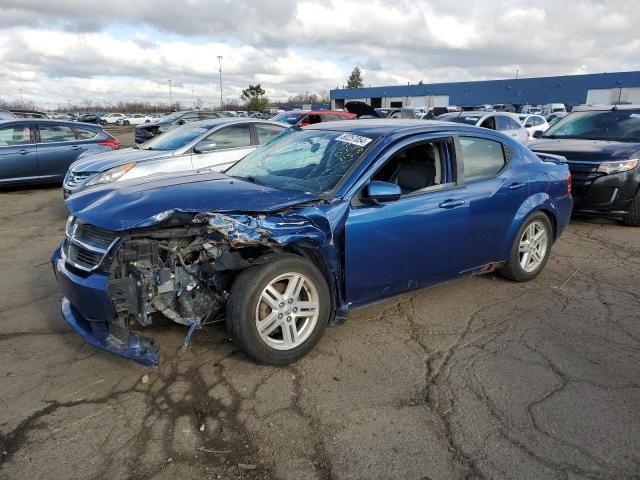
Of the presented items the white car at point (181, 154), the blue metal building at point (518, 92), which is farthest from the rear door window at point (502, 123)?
the blue metal building at point (518, 92)

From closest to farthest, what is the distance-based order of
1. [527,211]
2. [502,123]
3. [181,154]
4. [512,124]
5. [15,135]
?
[527,211], [181,154], [15,135], [502,123], [512,124]

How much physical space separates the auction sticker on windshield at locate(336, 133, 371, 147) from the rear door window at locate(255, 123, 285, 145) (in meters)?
4.79

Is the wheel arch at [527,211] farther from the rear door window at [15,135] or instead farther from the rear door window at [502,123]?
the rear door window at [15,135]

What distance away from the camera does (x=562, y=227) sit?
5.38 metres

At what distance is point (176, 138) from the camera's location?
856cm

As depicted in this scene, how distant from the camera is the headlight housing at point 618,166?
7.27 metres

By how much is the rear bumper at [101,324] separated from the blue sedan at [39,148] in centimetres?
850

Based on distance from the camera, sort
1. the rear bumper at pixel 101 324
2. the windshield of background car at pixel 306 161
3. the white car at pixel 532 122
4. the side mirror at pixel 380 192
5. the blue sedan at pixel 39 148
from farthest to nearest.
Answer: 1. the white car at pixel 532 122
2. the blue sedan at pixel 39 148
3. the windshield of background car at pixel 306 161
4. the side mirror at pixel 380 192
5. the rear bumper at pixel 101 324

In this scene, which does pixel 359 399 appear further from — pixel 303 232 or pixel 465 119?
pixel 465 119

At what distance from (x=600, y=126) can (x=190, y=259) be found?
8.09 metres

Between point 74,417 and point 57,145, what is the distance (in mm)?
9403

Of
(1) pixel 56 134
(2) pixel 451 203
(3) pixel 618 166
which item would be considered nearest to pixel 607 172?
(3) pixel 618 166

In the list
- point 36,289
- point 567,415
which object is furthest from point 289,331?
point 36,289

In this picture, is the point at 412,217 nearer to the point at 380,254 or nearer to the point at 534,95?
the point at 380,254
